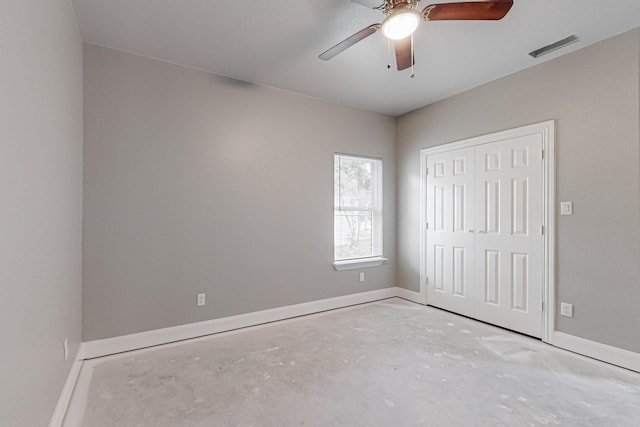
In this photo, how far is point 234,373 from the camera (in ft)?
7.64

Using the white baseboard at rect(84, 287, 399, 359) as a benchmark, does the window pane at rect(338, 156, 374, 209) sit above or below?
above

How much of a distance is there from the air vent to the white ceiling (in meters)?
0.06

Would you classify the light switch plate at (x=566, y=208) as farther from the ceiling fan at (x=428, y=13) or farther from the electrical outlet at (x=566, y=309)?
the ceiling fan at (x=428, y=13)

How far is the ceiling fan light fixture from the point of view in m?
1.76

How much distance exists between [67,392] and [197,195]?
69.8 inches

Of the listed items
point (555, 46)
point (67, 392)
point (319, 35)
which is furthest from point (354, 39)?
point (67, 392)

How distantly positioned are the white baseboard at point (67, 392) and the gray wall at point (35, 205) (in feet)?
0.26

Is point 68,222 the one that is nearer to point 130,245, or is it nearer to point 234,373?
point 130,245

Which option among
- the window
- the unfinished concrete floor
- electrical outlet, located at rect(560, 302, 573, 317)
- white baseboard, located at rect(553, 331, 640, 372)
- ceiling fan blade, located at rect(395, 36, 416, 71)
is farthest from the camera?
the window

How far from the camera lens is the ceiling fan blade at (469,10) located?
5.56 ft

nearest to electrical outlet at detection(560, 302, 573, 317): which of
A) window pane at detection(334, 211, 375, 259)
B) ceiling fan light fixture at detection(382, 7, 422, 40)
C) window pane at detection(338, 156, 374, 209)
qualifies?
window pane at detection(334, 211, 375, 259)

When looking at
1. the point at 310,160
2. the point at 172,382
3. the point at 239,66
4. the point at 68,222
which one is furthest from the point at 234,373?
the point at 239,66

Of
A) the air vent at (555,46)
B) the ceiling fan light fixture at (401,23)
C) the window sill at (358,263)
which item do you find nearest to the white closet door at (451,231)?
the window sill at (358,263)

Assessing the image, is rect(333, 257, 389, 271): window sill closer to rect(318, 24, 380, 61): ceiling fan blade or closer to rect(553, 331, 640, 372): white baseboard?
rect(553, 331, 640, 372): white baseboard
